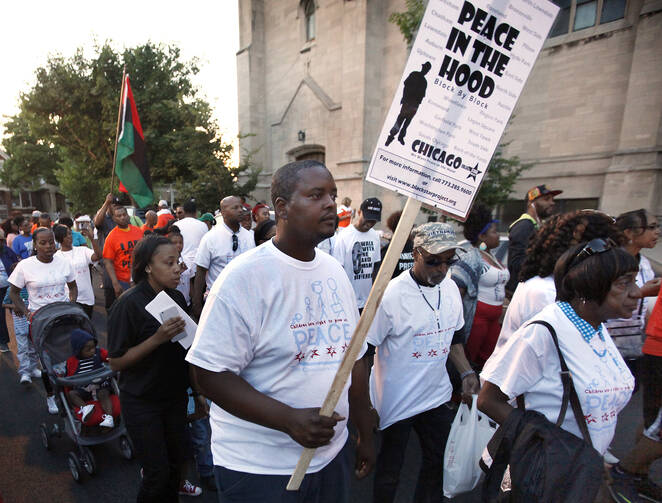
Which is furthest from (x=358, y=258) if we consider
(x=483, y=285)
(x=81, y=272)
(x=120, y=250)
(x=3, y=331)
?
(x=3, y=331)

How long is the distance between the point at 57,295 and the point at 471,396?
464cm

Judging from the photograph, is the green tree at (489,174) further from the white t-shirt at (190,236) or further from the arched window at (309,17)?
the arched window at (309,17)

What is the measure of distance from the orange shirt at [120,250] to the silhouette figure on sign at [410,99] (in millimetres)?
4778

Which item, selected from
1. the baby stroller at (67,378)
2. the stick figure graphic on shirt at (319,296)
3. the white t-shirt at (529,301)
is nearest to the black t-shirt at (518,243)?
the white t-shirt at (529,301)

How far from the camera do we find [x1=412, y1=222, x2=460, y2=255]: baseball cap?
2365mm

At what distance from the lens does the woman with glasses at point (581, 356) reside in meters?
1.67

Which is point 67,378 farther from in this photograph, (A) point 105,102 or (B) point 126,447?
(A) point 105,102

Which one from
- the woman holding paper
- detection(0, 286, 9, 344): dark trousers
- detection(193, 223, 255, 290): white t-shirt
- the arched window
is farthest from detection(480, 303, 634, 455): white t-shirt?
the arched window

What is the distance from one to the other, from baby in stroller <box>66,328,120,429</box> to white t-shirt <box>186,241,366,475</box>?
8.28ft

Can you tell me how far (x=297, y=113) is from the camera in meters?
18.8

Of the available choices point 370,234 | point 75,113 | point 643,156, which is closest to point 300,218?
point 370,234

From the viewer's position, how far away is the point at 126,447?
3.37 m

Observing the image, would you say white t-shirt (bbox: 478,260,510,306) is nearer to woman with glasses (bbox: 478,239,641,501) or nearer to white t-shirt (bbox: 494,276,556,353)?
white t-shirt (bbox: 494,276,556,353)

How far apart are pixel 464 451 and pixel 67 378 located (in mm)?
3337
